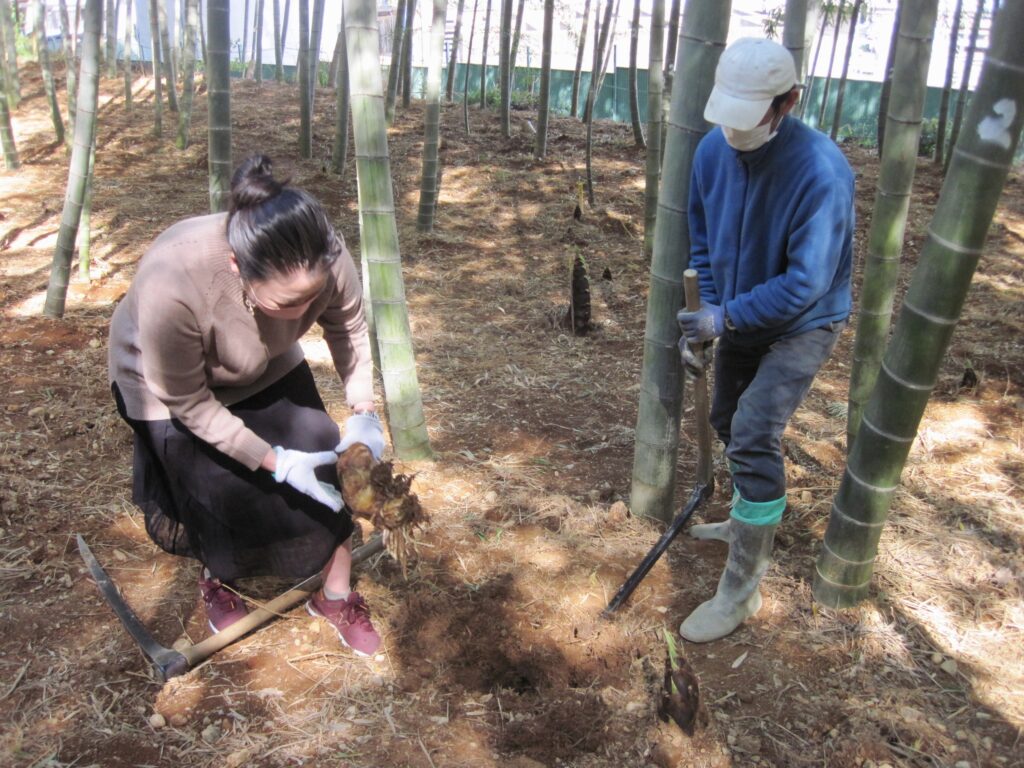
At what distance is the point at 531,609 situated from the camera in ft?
9.32

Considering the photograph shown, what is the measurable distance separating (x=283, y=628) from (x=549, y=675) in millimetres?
950

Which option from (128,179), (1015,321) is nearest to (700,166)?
(1015,321)

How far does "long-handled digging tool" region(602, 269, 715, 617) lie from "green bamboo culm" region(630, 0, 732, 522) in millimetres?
137

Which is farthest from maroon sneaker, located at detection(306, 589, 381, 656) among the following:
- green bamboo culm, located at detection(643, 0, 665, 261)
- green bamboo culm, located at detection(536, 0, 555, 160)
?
green bamboo culm, located at detection(536, 0, 555, 160)

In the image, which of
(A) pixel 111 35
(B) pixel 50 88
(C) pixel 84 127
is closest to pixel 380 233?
(C) pixel 84 127

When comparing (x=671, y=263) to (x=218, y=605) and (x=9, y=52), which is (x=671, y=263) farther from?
(x=9, y=52)

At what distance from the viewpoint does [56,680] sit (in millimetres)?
2477

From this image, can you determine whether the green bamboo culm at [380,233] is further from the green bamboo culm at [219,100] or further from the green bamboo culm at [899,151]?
the green bamboo culm at [899,151]

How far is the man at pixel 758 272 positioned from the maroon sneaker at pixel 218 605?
5.09 ft

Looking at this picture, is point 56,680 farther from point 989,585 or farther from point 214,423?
point 989,585

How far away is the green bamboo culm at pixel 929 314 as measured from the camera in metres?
2.10

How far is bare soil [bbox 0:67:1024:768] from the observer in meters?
2.29

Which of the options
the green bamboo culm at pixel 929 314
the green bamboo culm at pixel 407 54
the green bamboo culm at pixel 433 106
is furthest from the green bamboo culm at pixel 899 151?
the green bamboo culm at pixel 407 54

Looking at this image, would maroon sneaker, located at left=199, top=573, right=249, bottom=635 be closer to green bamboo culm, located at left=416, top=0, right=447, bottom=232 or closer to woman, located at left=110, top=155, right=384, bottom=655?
woman, located at left=110, top=155, right=384, bottom=655
